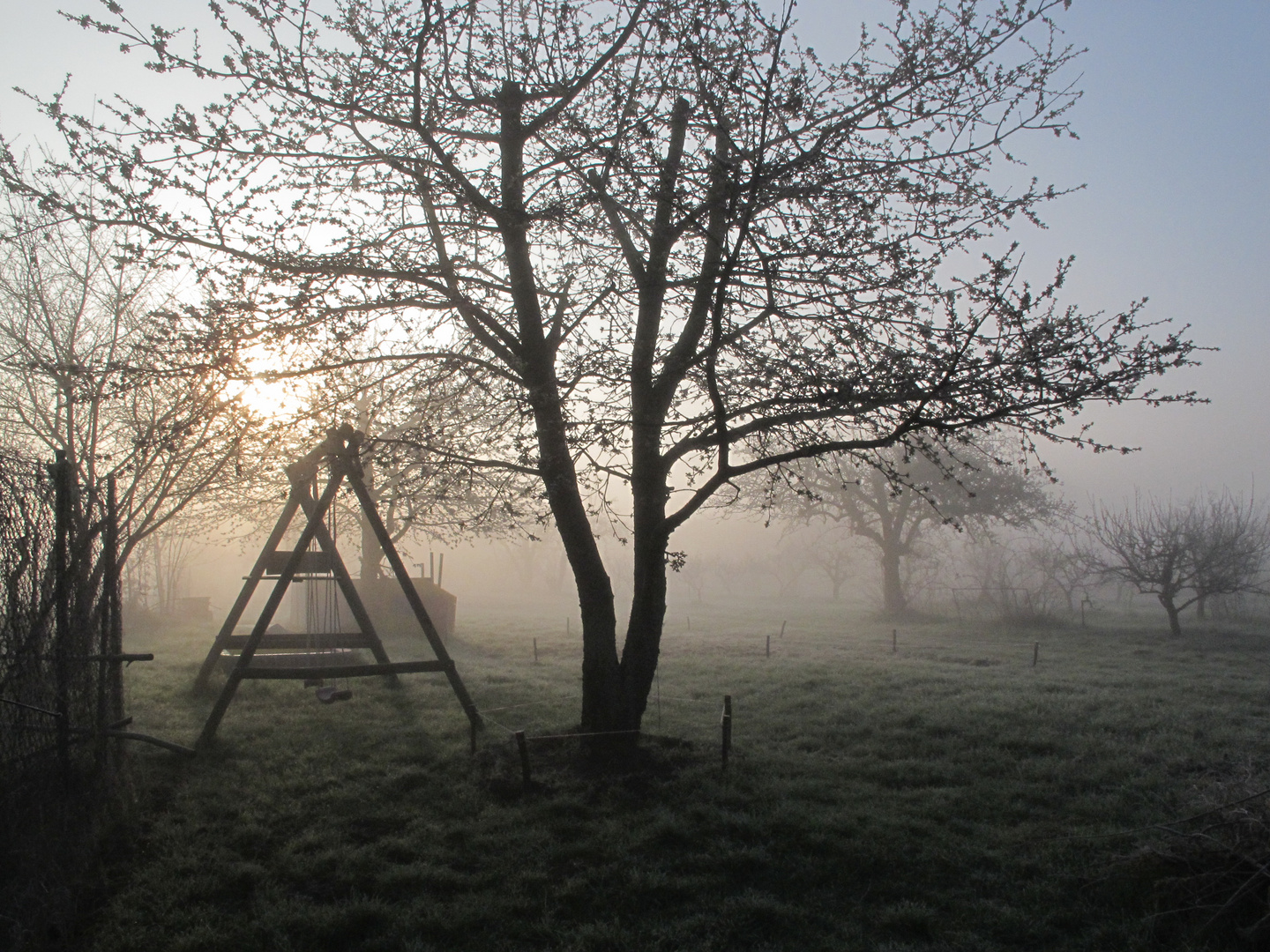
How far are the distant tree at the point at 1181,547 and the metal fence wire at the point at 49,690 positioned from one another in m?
25.2

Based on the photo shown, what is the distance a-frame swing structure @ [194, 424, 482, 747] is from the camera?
7.99 meters

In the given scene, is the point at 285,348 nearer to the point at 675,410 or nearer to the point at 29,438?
the point at 675,410

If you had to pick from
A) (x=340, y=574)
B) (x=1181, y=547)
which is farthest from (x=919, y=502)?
(x=340, y=574)

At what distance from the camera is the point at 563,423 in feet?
21.0

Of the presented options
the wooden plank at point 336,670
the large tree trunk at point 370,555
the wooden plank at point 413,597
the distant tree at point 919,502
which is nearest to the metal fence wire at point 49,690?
the wooden plank at point 336,670

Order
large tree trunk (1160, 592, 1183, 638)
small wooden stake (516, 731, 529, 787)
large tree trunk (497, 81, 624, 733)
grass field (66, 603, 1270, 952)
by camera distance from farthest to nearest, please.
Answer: large tree trunk (1160, 592, 1183, 638)
large tree trunk (497, 81, 624, 733)
small wooden stake (516, 731, 529, 787)
grass field (66, 603, 1270, 952)

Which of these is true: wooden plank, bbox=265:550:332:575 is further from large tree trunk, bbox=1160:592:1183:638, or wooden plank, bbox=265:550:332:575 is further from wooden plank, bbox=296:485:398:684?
large tree trunk, bbox=1160:592:1183:638

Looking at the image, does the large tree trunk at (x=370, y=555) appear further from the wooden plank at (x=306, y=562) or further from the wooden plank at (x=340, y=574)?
the wooden plank at (x=306, y=562)

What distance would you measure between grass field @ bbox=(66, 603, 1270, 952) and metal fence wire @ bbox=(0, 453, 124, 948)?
0.35m

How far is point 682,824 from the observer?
5727 mm

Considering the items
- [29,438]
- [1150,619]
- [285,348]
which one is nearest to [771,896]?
[285,348]

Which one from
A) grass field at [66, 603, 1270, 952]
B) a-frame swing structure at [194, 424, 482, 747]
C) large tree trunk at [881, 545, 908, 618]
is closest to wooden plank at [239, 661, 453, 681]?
a-frame swing structure at [194, 424, 482, 747]

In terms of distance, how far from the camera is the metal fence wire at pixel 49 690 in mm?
4395

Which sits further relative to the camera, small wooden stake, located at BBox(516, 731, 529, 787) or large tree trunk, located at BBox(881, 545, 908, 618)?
large tree trunk, located at BBox(881, 545, 908, 618)
